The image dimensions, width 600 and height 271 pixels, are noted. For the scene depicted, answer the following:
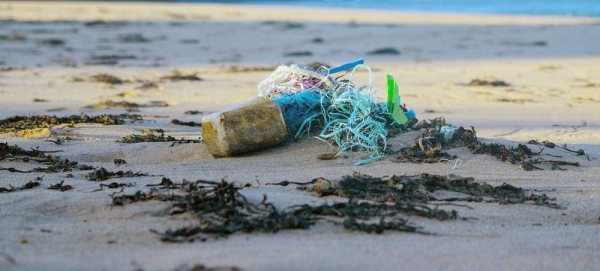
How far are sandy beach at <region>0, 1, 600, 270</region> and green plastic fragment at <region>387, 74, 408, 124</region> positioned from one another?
0.21 metres

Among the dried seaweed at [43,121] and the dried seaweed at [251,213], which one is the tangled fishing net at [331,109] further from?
the dried seaweed at [43,121]

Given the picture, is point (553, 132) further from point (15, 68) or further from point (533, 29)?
point (533, 29)

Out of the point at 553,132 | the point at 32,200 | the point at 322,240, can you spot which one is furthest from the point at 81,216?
the point at 553,132

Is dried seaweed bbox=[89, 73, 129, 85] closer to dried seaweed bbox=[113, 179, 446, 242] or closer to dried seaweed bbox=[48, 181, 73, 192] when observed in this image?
dried seaweed bbox=[48, 181, 73, 192]

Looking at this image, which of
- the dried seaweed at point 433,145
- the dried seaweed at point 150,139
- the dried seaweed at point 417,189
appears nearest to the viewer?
the dried seaweed at point 417,189

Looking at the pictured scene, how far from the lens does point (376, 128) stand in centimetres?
442

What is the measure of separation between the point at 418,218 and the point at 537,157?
4.86 ft

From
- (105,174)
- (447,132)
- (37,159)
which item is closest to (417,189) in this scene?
(447,132)

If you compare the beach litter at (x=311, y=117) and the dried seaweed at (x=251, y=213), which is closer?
the dried seaweed at (x=251, y=213)

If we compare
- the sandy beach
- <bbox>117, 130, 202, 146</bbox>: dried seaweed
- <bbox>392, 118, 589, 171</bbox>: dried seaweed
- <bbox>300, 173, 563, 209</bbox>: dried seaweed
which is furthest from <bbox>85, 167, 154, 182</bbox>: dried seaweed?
<bbox>392, 118, 589, 171</bbox>: dried seaweed

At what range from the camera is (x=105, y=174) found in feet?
12.6

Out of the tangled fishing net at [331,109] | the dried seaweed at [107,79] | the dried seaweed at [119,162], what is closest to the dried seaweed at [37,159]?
the dried seaweed at [119,162]

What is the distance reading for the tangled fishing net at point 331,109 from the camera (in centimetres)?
437

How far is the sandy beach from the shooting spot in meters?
2.74
